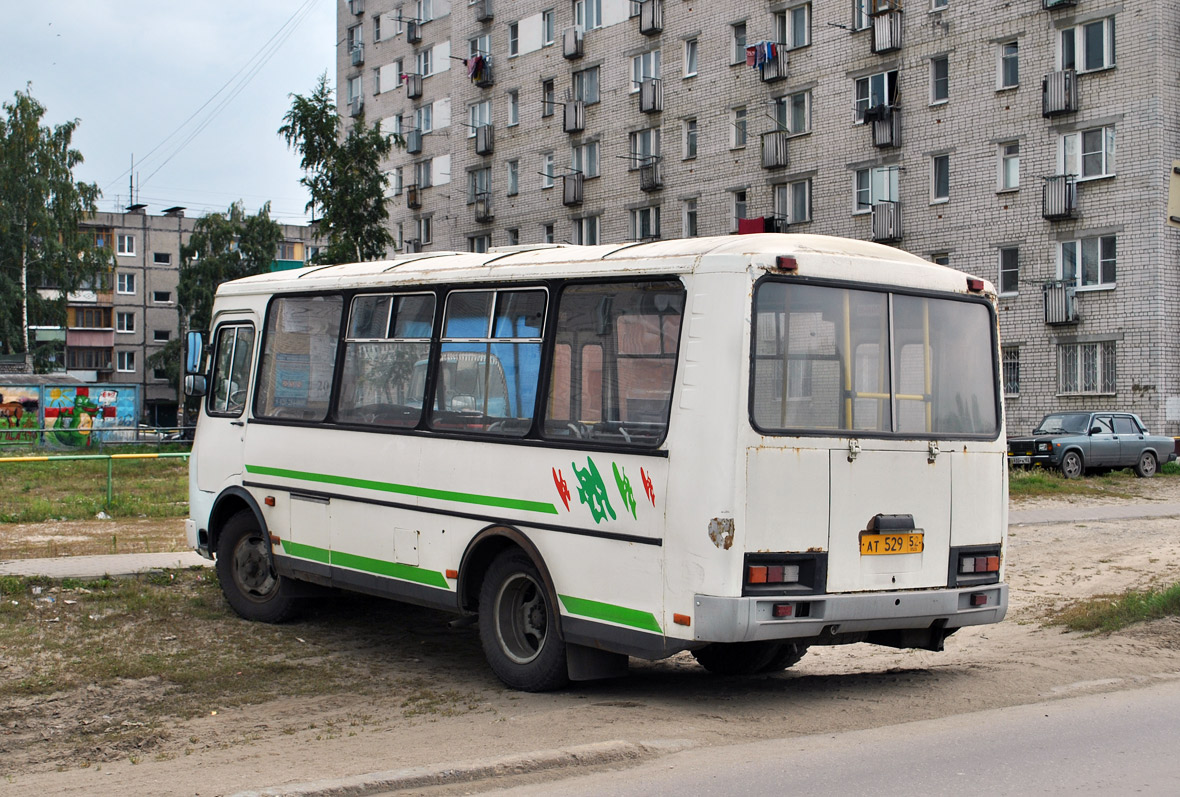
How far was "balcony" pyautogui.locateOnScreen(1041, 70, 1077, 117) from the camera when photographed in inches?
1443

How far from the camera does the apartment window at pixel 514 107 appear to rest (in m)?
56.7

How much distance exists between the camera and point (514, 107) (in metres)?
57.1

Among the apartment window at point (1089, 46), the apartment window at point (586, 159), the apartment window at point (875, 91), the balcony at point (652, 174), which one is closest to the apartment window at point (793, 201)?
the apartment window at point (875, 91)

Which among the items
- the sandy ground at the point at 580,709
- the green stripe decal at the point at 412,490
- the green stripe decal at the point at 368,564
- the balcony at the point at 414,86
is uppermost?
the balcony at the point at 414,86

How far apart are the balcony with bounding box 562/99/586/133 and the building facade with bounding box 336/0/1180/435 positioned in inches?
3.1

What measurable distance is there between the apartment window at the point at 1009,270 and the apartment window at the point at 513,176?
77.8 ft

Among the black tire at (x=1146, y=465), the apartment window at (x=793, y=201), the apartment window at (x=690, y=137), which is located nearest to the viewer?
the black tire at (x=1146, y=465)

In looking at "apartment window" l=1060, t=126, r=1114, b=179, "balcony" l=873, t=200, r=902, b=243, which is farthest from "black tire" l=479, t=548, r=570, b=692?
"balcony" l=873, t=200, r=902, b=243

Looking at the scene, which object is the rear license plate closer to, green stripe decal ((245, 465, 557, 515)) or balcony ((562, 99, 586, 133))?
green stripe decal ((245, 465, 557, 515))

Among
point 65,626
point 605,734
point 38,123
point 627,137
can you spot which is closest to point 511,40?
point 627,137

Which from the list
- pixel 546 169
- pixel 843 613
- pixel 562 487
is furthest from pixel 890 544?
pixel 546 169

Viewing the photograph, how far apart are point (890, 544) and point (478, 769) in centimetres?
296

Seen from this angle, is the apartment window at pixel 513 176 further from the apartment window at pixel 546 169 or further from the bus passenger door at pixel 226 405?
the bus passenger door at pixel 226 405

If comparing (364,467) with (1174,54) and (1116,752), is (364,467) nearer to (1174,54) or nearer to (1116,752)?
(1116,752)
